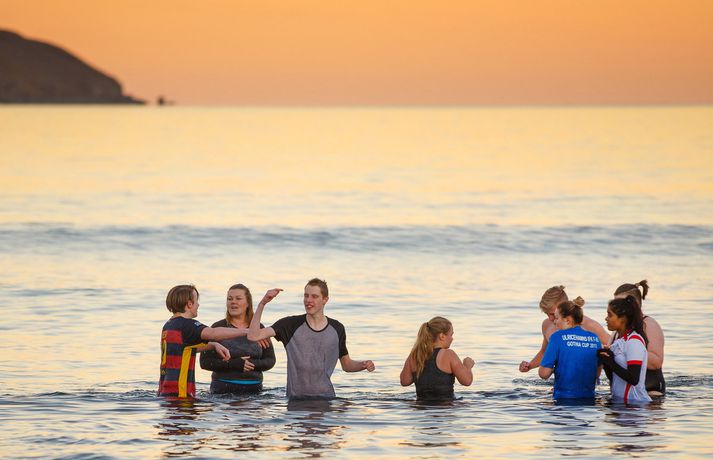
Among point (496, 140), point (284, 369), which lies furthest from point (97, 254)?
point (496, 140)

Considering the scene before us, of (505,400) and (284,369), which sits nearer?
(505,400)

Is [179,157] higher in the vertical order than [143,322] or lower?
higher

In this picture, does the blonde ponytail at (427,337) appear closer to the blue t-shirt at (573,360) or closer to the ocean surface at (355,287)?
the ocean surface at (355,287)

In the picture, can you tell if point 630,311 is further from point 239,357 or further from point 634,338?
point 239,357

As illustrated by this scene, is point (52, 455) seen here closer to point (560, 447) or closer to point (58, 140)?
point (560, 447)

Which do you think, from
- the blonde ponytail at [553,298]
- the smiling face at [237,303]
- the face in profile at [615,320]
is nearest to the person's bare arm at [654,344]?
the face in profile at [615,320]

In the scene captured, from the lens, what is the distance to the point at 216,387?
12391mm

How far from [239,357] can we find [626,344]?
13.0 feet

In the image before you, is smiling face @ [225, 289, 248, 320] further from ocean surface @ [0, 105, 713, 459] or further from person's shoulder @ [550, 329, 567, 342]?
person's shoulder @ [550, 329, 567, 342]

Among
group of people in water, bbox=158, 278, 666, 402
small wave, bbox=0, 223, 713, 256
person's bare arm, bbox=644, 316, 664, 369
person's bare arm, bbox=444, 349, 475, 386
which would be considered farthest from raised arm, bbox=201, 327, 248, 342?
small wave, bbox=0, 223, 713, 256

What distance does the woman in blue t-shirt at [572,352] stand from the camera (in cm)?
1143

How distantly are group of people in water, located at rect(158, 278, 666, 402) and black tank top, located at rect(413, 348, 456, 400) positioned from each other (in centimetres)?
1

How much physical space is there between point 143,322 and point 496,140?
3796 inches

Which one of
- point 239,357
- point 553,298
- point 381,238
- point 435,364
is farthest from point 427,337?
point 381,238
